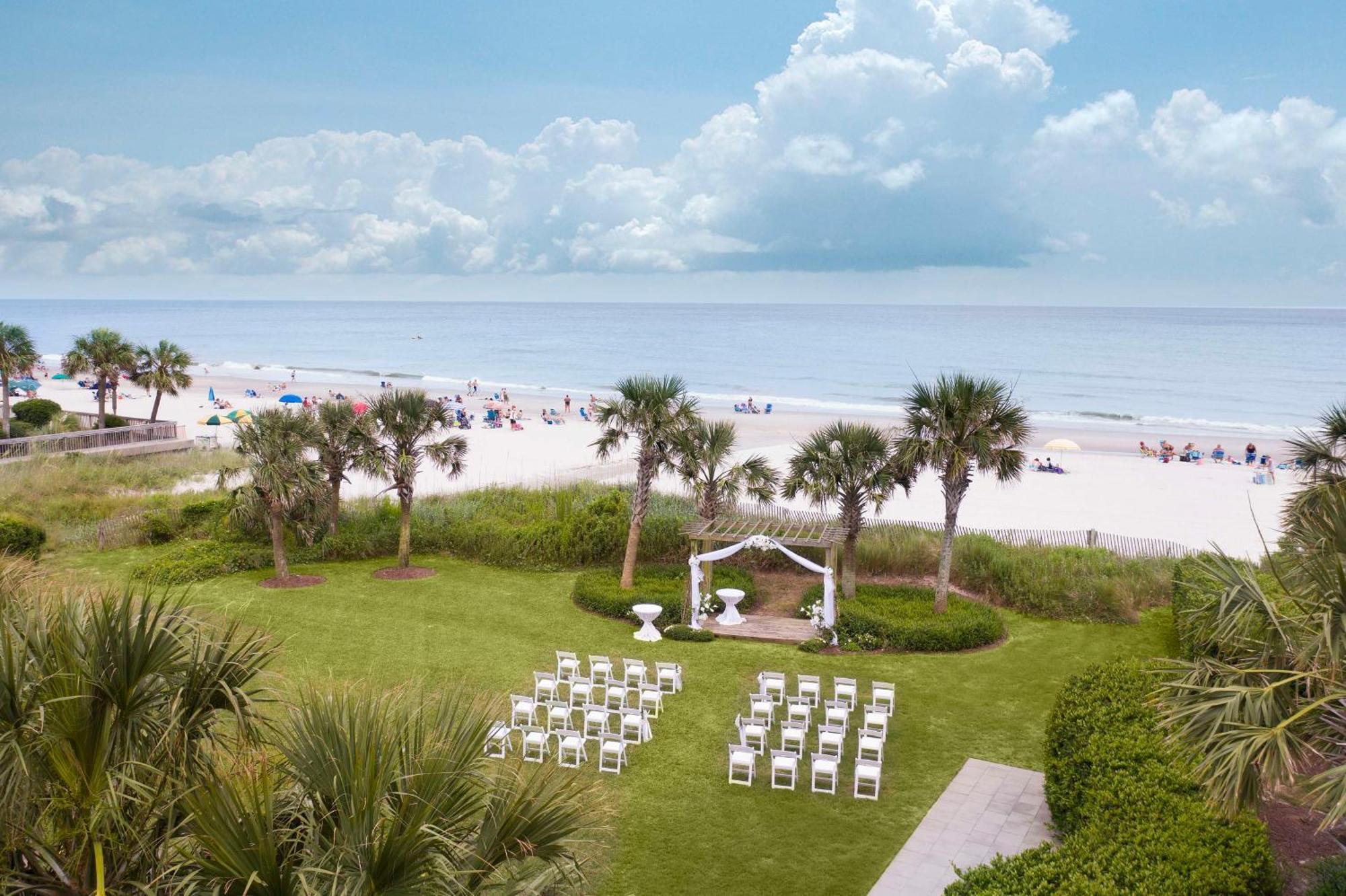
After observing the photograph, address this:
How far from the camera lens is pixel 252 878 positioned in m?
4.67

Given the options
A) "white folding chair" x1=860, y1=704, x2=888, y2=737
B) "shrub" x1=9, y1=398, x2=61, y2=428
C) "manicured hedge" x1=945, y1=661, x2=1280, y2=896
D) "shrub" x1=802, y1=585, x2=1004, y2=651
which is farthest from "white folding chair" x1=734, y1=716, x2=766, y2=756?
"shrub" x1=9, y1=398, x2=61, y2=428

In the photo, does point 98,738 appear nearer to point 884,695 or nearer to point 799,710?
point 799,710

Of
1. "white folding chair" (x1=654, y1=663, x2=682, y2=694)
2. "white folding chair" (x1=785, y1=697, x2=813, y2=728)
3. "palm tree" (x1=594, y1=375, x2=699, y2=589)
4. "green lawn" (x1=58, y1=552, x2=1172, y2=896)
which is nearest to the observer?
"green lawn" (x1=58, y1=552, x2=1172, y2=896)

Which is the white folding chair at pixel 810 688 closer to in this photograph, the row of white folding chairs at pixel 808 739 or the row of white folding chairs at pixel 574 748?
the row of white folding chairs at pixel 808 739

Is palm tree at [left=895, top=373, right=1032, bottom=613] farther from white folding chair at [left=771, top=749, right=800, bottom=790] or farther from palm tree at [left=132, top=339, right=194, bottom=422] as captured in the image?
palm tree at [left=132, top=339, right=194, bottom=422]

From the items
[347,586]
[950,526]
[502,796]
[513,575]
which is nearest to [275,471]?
[347,586]

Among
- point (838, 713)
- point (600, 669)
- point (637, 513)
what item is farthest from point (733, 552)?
point (838, 713)

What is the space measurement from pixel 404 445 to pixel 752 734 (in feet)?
42.9

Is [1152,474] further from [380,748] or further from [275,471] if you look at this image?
[380,748]

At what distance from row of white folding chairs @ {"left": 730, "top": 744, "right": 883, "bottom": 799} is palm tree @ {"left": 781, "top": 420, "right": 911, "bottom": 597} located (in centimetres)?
845

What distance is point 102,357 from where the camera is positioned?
1687 inches

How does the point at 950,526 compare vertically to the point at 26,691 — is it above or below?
below

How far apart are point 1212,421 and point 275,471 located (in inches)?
2394

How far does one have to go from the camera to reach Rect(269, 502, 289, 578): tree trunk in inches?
947
